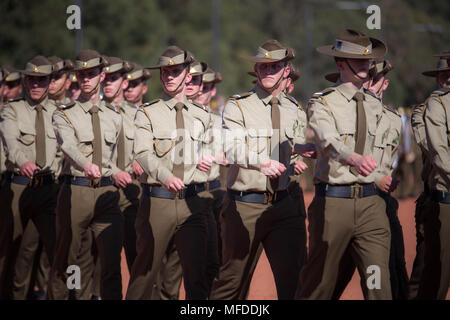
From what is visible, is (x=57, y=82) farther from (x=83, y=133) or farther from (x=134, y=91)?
(x=83, y=133)

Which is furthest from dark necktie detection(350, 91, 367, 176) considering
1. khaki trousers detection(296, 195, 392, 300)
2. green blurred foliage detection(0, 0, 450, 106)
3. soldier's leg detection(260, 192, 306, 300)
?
green blurred foliage detection(0, 0, 450, 106)

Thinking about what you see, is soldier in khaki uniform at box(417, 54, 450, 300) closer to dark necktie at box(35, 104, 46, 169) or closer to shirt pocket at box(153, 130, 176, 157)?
shirt pocket at box(153, 130, 176, 157)

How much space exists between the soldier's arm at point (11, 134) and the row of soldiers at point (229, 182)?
0.02 m

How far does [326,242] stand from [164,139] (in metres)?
1.98

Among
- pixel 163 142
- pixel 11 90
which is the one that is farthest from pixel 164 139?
pixel 11 90

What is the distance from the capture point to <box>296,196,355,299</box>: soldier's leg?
22.6ft

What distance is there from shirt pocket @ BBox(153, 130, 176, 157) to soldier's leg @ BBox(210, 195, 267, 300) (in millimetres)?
915

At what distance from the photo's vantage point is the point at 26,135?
9609mm

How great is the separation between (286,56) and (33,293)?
178 inches

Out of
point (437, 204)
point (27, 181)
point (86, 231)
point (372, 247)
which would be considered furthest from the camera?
point (27, 181)

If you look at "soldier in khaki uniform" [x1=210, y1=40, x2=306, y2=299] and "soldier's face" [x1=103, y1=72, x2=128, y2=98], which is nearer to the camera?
"soldier in khaki uniform" [x1=210, y1=40, x2=306, y2=299]

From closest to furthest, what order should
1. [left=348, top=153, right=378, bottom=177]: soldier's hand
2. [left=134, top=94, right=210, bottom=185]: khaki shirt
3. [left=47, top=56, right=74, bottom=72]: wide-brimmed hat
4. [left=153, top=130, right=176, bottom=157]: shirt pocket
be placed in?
[left=348, top=153, right=378, bottom=177]: soldier's hand → [left=134, top=94, right=210, bottom=185]: khaki shirt → [left=153, top=130, right=176, bottom=157]: shirt pocket → [left=47, top=56, right=74, bottom=72]: wide-brimmed hat
